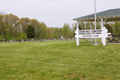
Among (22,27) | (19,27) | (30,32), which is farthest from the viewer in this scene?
(22,27)

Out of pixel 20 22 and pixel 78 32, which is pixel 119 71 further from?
pixel 20 22

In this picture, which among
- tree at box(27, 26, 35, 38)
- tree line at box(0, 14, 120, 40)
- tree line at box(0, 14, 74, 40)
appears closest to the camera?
tree line at box(0, 14, 120, 40)

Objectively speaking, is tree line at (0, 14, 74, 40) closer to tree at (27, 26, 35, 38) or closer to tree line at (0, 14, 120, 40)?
tree line at (0, 14, 120, 40)

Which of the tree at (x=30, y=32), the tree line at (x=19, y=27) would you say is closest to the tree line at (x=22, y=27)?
the tree line at (x=19, y=27)

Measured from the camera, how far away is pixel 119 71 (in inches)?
258

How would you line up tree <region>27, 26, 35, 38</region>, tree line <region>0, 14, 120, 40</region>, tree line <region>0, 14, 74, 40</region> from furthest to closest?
tree <region>27, 26, 35, 38</region>, tree line <region>0, 14, 74, 40</region>, tree line <region>0, 14, 120, 40</region>

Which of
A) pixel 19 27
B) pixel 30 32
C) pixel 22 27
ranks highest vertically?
pixel 22 27

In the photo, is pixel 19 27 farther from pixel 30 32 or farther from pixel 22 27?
pixel 30 32

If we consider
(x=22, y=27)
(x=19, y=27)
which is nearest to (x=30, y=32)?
(x=19, y=27)

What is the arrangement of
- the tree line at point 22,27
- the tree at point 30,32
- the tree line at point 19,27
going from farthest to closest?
the tree at point 30,32 < the tree line at point 19,27 < the tree line at point 22,27

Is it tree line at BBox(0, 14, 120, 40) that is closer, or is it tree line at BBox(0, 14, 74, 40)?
tree line at BBox(0, 14, 120, 40)

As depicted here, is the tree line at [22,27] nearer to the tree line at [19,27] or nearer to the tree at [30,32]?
the tree line at [19,27]

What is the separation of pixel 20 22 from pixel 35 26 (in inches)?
302

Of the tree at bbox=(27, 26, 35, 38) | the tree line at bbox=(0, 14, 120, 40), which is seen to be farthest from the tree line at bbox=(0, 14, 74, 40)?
the tree at bbox=(27, 26, 35, 38)
